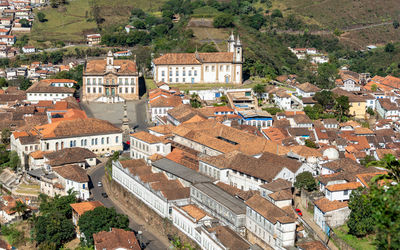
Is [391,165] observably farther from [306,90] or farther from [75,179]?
[306,90]

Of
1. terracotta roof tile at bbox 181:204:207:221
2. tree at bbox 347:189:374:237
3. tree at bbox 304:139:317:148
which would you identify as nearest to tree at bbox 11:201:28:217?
terracotta roof tile at bbox 181:204:207:221

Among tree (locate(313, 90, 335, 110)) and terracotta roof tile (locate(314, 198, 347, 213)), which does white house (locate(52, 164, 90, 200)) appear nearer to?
terracotta roof tile (locate(314, 198, 347, 213))

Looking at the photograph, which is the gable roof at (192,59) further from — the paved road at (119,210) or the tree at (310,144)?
the tree at (310,144)

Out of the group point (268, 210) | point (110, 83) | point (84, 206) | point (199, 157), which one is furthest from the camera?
point (110, 83)

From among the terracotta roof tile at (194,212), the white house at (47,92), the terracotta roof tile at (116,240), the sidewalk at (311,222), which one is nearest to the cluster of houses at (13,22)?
the white house at (47,92)

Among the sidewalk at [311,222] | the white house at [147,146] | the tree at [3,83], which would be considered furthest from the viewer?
the tree at [3,83]

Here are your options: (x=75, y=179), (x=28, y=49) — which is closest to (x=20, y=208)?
(x=75, y=179)
